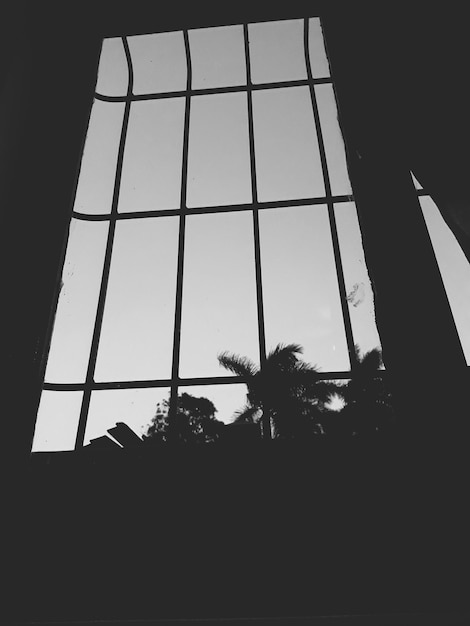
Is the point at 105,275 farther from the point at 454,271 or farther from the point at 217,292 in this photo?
the point at 454,271

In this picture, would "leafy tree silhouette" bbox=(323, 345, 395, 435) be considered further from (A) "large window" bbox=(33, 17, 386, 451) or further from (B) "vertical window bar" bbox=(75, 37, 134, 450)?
(B) "vertical window bar" bbox=(75, 37, 134, 450)

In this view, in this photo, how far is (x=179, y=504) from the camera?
Answer: 1898 millimetres

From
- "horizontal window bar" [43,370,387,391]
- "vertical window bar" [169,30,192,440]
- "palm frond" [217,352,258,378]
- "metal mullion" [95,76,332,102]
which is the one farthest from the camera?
"metal mullion" [95,76,332,102]

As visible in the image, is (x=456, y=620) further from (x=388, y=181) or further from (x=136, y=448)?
(x=388, y=181)

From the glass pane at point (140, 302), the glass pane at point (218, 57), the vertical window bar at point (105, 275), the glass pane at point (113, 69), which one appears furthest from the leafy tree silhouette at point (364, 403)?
the glass pane at point (113, 69)

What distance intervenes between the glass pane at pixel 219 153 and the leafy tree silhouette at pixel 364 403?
162cm

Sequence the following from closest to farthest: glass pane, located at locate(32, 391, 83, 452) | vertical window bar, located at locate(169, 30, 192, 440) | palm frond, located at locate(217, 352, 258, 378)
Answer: glass pane, located at locate(32, 391, 83, 452) < vertical window bar, located at locate(169, 30, 192, 440) < palm frond, located at locate(217, 352, 258, 378)

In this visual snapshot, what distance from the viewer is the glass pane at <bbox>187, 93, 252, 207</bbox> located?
339cm

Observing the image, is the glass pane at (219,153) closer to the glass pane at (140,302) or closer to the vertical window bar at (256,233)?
the vertical window bar at (256,233)

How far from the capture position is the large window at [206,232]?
264cm

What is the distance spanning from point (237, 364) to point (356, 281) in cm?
96

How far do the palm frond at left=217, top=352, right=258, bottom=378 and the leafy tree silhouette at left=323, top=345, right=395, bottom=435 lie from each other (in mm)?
571

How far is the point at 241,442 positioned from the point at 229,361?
2.91 ft

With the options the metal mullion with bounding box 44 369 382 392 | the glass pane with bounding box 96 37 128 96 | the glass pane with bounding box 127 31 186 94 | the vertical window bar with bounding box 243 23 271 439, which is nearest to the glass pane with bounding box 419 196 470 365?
the metal mullion with bounding box 44 369 382 392
